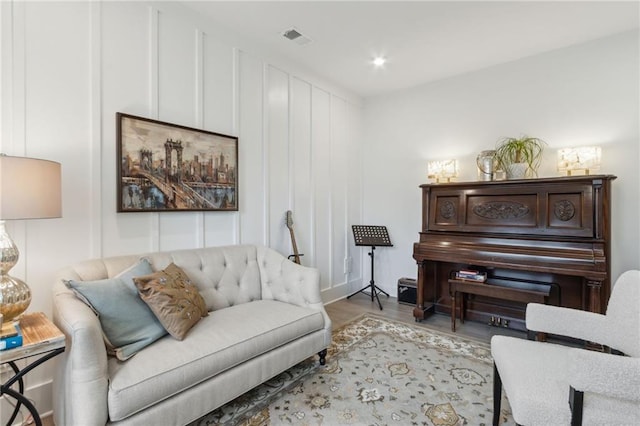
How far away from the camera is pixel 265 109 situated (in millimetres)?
3355

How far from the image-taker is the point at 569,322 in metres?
1.71

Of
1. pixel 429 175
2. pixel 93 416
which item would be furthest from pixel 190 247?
pixel 429 175

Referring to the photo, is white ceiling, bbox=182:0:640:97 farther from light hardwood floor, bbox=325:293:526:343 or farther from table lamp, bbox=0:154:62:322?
light hardwood floor, bbox=325:293:526:343

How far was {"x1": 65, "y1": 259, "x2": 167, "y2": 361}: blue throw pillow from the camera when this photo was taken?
1.66 m

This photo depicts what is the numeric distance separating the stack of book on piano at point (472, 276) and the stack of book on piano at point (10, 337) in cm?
335

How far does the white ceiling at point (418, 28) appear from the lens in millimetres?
2652

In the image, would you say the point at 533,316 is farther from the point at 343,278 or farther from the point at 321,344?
the point at 343,278

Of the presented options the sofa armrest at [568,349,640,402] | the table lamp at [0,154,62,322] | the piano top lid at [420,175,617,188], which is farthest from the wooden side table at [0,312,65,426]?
the piano top lid at [420,175,617,188]

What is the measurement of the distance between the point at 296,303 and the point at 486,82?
3.36 m

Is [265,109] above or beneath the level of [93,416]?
above

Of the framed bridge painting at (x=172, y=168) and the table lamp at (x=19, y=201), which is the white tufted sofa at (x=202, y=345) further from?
the framed bridge painting at (x=172, y=168)

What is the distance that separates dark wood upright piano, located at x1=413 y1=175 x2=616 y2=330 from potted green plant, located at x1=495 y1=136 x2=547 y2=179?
223mm

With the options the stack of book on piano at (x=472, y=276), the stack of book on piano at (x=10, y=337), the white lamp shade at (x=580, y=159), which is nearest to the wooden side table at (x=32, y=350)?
the stack of book on piano at (x=10, y=337)

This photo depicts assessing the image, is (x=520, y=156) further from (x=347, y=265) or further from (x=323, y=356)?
(x=323, y=356)
